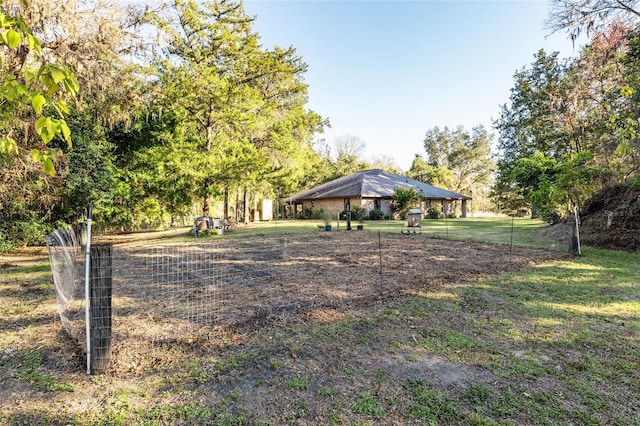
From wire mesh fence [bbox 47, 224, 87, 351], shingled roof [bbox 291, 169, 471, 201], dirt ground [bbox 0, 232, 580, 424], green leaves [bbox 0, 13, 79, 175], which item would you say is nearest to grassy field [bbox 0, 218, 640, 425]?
dirt ground [bbox 0, 232, 580, 424]

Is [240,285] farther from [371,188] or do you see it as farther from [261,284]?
[371,188]

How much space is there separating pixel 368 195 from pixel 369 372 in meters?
22.9

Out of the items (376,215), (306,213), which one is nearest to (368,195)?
(376,215)

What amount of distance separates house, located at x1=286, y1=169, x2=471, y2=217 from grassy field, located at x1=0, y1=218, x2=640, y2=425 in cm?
2026

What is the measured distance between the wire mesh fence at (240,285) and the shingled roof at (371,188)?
52.8ft

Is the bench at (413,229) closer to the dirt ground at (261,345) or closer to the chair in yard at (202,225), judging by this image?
the dirt ground at (261,345)

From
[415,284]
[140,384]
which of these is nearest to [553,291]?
[415,284]

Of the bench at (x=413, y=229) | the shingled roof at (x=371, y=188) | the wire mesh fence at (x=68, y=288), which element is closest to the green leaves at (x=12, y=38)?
the wire mesh fence at (x=68, y=288)

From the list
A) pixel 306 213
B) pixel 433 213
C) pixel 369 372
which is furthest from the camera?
pixel 306 213

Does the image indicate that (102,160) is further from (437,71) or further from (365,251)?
(437,71)

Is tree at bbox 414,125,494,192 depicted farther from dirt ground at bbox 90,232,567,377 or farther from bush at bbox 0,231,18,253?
bush at bbox 0,231,18,253

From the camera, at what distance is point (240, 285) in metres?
5.69

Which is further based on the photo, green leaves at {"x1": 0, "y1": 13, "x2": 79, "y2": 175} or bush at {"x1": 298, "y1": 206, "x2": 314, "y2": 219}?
bush at {"x1": 298, "y1": 206, "x2": 314, "y2": 219}

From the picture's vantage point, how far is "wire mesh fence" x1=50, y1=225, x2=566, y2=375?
133 inches
